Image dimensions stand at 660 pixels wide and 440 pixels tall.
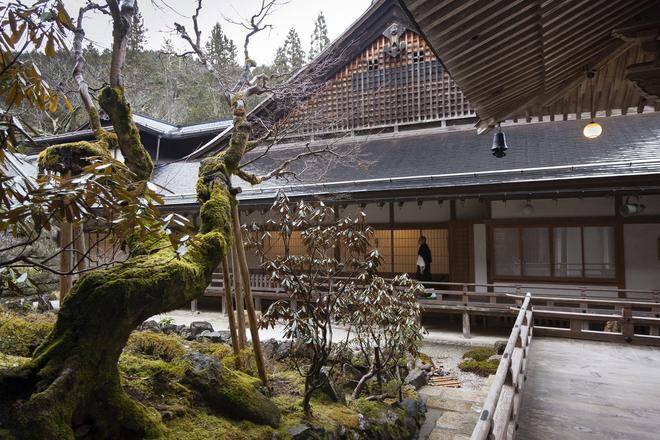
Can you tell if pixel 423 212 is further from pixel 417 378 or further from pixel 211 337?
pixel 211 337

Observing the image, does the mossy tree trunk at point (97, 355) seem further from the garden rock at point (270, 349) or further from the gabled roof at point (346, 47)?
the gabled roof at point (346, 47)

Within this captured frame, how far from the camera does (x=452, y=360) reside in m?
8.68

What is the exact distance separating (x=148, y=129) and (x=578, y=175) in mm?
15317

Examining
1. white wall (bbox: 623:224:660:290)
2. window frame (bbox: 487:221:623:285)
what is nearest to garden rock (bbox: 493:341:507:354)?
window frame (bbox: 487:221:623:285)

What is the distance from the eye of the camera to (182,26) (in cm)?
763

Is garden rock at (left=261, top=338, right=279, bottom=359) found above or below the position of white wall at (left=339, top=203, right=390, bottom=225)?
below

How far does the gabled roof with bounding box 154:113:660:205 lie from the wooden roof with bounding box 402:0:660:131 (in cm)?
517

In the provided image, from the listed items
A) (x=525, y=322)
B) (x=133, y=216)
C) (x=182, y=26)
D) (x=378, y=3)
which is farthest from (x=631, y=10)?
(x=378, y=3)

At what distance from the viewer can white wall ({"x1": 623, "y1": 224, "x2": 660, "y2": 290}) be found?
941 cm

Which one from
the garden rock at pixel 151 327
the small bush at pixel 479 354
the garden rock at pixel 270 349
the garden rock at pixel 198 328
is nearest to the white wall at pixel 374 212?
the small bush at pixel 479 354

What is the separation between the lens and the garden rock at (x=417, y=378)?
6746 mm

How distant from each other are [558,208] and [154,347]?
9.58 metres

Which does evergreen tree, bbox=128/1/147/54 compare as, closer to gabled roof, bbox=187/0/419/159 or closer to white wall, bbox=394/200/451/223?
gabled roof, bbox=187/0/419/159

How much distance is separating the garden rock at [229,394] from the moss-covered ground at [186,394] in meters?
0.06
